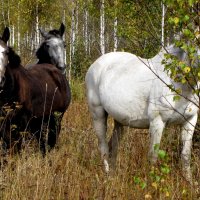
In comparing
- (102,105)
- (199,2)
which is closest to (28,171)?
(102,105)

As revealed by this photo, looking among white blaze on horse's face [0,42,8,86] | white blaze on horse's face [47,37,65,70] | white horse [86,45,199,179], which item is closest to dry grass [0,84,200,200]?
white horse [86,45,199,179]

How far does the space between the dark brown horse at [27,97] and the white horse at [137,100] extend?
0.66 metres

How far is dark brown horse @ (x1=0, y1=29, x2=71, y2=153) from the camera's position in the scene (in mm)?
5492

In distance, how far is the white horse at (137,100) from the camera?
4.61m

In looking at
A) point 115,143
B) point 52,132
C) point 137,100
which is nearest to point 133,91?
point 137,100

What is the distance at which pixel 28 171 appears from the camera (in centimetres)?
420

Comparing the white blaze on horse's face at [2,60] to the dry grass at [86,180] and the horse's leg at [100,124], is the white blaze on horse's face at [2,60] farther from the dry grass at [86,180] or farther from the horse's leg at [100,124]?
the horse's leg at [100,124]

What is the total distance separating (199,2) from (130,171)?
6.93 feet

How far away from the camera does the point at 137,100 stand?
497 cm

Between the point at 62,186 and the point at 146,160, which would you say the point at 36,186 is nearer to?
the point at 62,186

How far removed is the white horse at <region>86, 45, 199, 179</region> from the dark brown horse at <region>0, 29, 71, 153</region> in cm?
66

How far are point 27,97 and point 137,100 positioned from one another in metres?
1.51

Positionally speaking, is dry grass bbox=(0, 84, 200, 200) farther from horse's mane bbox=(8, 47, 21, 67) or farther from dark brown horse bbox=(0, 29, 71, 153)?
horse's mane bbox=(8, 47, 21, 67)

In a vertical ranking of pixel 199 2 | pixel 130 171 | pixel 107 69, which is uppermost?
pixel 199 2
